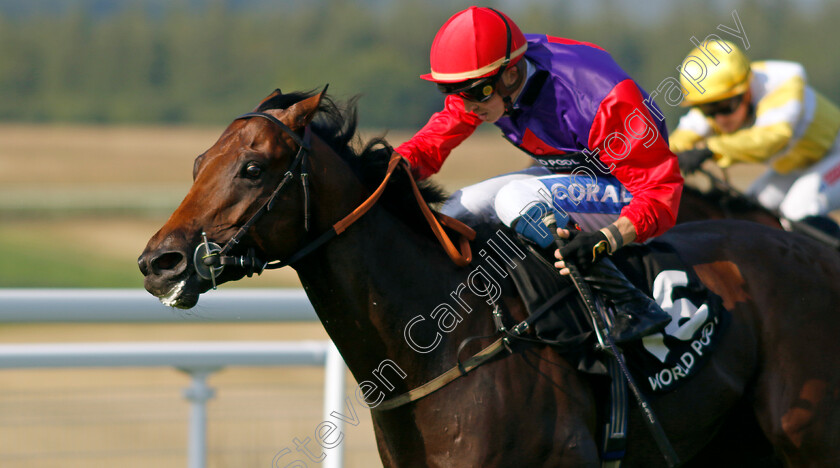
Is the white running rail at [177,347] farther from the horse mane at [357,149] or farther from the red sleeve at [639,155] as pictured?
the red sleeve at [639,155]

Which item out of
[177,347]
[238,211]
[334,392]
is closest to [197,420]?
[177,347]

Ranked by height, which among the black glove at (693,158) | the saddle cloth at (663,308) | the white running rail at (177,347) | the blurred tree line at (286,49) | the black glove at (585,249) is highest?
the blurred tree line at (286,49)

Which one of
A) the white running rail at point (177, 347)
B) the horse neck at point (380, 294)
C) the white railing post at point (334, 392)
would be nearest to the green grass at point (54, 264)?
the white running rail at point (177, 347)

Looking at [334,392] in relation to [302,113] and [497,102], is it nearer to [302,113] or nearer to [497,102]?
[497,102]

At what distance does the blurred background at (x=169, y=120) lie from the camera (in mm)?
4141

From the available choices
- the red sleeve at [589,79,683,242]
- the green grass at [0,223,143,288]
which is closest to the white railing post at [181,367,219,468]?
the red sleeve at [589,79,683,242]

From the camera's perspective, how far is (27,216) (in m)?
23.5

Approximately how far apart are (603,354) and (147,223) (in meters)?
20.9

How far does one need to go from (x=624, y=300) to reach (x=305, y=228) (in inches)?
38.4

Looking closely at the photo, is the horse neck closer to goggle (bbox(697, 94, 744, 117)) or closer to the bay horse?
the bay horse

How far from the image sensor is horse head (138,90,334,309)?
233cm

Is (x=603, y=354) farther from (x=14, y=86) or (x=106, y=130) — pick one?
(x=14, y=86)

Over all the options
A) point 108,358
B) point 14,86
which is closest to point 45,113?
point 14,86

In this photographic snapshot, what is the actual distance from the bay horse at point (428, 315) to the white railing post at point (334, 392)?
1.23m
